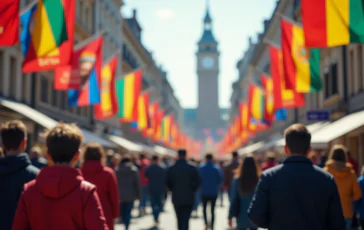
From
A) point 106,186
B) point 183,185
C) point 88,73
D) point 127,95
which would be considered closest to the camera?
point 106,186

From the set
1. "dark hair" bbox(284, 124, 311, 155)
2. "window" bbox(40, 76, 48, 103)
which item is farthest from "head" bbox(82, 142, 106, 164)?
"window" bbox(40, 76, 48, 103)

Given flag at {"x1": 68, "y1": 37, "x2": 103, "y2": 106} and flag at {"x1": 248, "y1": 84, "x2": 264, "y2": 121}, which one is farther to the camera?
flag at {"x1": 248, "y1": 84, "x2": 264, "y2": 121}

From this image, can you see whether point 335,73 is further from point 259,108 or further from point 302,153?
point 302,153

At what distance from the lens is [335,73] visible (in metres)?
28.0

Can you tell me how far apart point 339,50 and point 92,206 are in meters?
23.6

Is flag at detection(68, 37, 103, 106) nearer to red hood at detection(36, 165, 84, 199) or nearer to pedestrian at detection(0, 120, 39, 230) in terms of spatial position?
pedestrian at detection(0, 120, 39, 230)

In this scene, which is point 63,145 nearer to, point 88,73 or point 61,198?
point 61,198

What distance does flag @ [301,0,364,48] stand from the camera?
1051cm

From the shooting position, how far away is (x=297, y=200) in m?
4.85

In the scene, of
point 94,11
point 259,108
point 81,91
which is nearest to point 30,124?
point 81,91

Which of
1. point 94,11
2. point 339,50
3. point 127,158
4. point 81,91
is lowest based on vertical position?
point 127,158

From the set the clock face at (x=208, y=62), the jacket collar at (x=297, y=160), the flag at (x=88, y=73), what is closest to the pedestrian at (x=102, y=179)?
the jacket collar at (x=297, y=160)

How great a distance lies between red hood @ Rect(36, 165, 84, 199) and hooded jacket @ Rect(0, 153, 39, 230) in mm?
1077

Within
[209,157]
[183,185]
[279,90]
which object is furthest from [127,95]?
[183,185]
